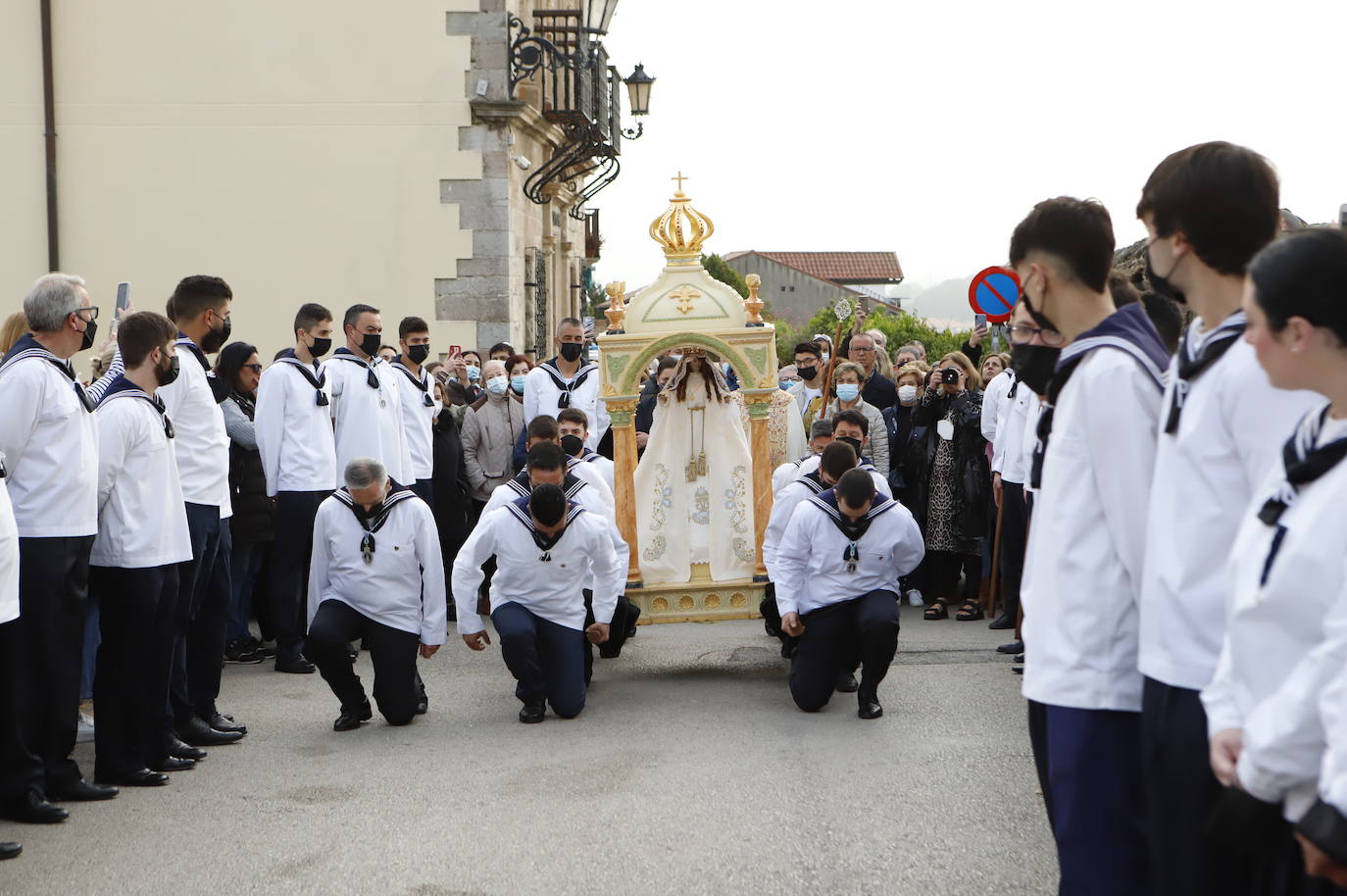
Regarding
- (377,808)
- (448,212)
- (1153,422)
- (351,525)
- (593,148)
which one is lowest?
(377,808)

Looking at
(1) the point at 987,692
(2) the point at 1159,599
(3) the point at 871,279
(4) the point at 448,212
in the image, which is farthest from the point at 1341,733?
(3) the point at 871,279

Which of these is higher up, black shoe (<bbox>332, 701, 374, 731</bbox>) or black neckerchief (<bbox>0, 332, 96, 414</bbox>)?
black neckerchief (<bbox>0, 332, 96, 414</bbox>)

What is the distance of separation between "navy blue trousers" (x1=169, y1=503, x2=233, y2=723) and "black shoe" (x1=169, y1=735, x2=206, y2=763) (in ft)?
0.62

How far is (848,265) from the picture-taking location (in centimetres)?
9569

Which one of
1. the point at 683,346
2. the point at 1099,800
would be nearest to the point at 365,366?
the point at 683,346

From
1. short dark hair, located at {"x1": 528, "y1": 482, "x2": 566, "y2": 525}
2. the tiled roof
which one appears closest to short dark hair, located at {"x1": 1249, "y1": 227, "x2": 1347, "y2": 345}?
short dark hair, located at {"x1": 528, "y1": 482, "x2": 566, "y2": 525}

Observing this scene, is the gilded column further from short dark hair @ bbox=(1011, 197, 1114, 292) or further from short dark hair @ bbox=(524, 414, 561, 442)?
short dark hair @ bbox=(1011, 197, 1114, 292)

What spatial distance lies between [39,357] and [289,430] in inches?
123

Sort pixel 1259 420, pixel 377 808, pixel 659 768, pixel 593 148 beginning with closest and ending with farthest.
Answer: pixel 1259 420 < pixel 377 808 < pixel 659 768 < pixel 593 148

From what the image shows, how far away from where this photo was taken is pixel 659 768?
656 centimetres

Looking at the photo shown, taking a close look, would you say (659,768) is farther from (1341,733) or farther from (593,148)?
(593,148)

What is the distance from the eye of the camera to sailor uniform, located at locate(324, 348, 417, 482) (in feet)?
31.3

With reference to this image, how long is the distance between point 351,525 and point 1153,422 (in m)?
5.38

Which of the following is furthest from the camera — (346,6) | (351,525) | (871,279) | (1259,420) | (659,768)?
(871,279)
